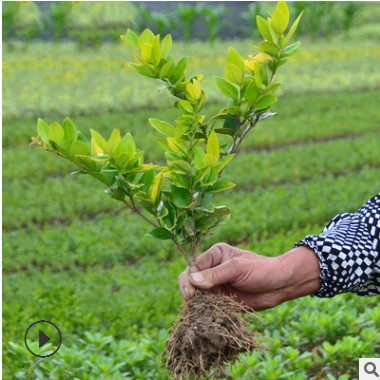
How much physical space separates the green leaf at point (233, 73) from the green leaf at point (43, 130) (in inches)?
24.1

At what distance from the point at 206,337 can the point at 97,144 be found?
743 mm

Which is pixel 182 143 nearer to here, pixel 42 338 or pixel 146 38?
pixel 146 38

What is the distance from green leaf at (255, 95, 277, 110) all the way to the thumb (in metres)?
0.58

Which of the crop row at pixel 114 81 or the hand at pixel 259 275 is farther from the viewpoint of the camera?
the crop row at pixel 114 81

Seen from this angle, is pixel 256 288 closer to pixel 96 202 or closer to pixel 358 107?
pixel 96 202

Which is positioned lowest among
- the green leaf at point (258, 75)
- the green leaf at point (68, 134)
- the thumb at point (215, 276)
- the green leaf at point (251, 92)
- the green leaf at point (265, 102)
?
the thumb at point (215, 276)

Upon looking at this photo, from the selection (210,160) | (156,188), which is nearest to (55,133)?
(156,188)

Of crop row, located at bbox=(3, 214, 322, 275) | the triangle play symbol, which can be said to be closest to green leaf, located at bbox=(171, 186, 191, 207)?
the triangle play symbol

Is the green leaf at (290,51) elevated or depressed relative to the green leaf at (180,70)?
elevated

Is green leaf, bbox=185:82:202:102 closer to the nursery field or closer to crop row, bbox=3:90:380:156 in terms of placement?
the nursery field

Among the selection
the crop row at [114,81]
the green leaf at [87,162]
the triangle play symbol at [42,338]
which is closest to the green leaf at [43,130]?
the green leaf at [87,162]

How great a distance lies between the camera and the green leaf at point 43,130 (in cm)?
181

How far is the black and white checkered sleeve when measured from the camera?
2209 mm

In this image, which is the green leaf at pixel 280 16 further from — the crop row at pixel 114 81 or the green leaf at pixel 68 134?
the crop row at pixel 114 81
